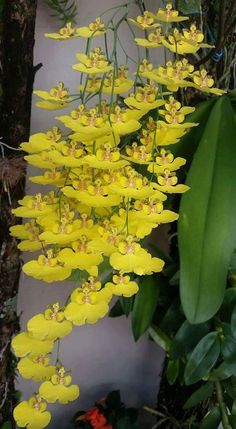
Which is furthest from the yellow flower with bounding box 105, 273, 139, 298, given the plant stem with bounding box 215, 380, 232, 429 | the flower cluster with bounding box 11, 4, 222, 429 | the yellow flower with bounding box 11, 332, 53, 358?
the plant stem with bounding box 215, 380, 232, 429

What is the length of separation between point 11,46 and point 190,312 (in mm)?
511

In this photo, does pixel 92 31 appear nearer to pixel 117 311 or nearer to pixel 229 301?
pixel 229 301

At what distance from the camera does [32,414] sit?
2.30 ft

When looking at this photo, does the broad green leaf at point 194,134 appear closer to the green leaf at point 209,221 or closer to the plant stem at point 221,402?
the green leaf at point 209,221

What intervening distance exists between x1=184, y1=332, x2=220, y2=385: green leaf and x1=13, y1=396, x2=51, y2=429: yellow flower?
0.79 ft

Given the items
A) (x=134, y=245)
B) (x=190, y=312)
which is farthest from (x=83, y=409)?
(x=134, y=245)

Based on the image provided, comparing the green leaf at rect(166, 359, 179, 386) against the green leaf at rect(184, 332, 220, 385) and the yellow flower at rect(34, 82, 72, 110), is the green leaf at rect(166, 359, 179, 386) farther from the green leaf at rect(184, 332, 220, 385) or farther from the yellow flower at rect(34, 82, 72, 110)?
the yellow flower at rect(34, 82, 72, 110)

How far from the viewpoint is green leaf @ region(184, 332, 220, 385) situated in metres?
0.82

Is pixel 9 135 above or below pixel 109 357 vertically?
above

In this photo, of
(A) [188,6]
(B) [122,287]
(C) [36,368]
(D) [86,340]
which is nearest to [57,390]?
(C) [36,368]

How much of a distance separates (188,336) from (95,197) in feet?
1.15

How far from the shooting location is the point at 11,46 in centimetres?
85

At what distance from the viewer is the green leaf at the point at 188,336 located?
2.80 feet

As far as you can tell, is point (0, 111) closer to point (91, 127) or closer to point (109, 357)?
point (91, 127)
